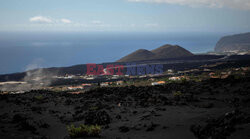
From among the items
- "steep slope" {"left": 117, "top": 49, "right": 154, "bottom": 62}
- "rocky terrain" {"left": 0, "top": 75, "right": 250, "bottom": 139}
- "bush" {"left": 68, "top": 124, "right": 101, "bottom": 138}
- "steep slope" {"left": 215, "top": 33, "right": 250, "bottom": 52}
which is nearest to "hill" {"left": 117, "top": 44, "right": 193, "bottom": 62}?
"steep slope" {"left": 117, "top": 49, "right": 154, "bottom": 62}

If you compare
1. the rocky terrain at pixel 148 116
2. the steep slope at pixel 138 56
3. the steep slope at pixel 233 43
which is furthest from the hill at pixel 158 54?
the rocky terrain at pixel 148 116

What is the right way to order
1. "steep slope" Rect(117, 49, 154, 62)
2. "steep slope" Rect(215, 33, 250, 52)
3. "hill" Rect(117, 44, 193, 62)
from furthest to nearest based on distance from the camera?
1. "steep slope" Rect(215, 33, 250, 52)
2. "hill" Rect(117, 44, 193, 62)
3. "steep slope" Rect(117, 49, 154, 62)

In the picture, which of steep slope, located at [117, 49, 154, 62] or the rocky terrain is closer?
the rocky terrain

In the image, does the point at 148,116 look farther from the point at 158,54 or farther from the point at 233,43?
the point at 233,43

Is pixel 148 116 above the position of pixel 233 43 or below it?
below

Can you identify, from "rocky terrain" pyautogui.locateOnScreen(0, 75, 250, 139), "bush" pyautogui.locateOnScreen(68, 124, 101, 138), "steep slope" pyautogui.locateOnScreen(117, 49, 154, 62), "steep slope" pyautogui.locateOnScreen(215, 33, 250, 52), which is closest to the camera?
"rocky terrain" pyautogui.locateOnScreen(0, 75, 250, 139)

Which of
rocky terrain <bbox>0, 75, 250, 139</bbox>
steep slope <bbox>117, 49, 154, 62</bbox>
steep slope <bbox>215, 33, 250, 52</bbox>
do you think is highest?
steep slope <bbox>215, 33, 250, 52</bbox>

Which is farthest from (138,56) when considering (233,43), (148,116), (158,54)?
(233,43)

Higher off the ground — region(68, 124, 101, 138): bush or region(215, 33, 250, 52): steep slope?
region(215, 33, 250, 52): steep slope

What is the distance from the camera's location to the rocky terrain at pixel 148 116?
19.6ft

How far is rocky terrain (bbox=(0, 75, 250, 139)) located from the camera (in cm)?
598

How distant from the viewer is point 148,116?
9055 millimetres

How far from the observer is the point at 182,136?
6086mm

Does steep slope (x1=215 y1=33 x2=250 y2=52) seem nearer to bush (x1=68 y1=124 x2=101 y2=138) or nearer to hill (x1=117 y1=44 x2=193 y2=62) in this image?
hill (x1=117 y1=44 x2=193 y2=62)
